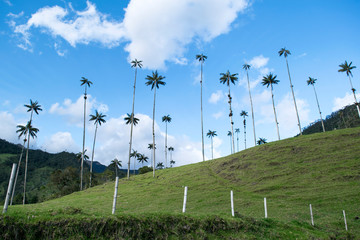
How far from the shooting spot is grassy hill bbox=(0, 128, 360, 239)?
7.74 metres

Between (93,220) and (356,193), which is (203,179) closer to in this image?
(356,193)

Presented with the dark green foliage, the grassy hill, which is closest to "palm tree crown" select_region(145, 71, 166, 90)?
the grassy hill

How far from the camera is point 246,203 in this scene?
30.4 metres

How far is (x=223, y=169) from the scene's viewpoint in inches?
2222

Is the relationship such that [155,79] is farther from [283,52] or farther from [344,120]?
[344,120]

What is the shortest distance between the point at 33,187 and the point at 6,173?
21.2 m

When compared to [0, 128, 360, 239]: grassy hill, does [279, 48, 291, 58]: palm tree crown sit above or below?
above

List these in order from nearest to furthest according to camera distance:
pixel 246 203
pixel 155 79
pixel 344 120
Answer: pixel 246 203
pixel 155 79
pixel 344 120

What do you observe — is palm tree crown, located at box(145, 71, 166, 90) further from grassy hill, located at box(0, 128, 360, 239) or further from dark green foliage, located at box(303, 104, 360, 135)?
dark green foliage, located at box(303, 104, 360, 135)

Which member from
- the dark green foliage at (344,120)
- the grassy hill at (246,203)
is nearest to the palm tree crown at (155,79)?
the grassy hill at (246,203)

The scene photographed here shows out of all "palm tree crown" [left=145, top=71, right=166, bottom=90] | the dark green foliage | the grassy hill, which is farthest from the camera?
the dark green foliage

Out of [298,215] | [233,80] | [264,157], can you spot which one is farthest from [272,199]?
[233,80]

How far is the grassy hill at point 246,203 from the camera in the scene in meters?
7.74

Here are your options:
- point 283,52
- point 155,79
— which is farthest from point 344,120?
point 155,79
